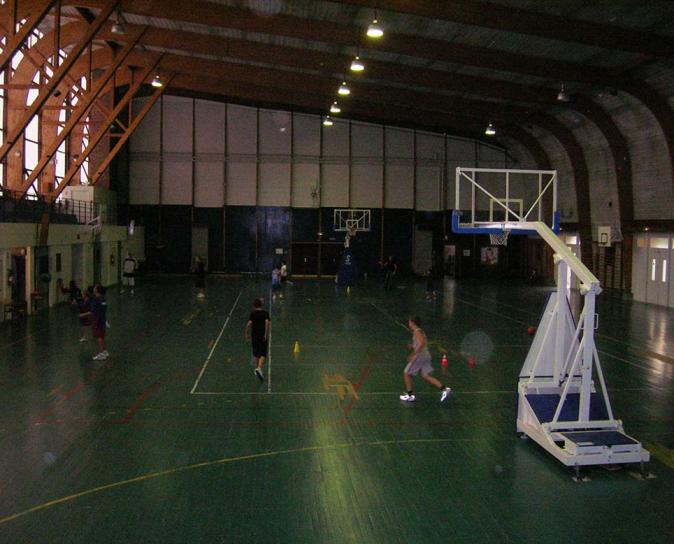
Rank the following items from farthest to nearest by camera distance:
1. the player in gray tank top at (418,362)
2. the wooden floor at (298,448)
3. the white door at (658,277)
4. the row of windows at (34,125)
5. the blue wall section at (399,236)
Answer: the blue wall section at (399,236) < the white door at (658,277) < the row of windows at (34,125) < the player in gray tank top at (418,362) < the wooden floor at (298,448)

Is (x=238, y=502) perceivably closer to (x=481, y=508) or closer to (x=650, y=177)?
(x=481, y=508)

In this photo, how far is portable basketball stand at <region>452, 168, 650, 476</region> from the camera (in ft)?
28.4

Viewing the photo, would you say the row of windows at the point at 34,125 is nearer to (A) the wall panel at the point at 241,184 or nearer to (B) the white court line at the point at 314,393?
(A) the wall panel at the point at 241,184

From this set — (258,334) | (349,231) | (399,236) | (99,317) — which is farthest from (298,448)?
(399,236)

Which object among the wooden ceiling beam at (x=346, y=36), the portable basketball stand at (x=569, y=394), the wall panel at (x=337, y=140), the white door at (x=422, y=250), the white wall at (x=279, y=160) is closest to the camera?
the portable basketball stand at (x=569, y=394)

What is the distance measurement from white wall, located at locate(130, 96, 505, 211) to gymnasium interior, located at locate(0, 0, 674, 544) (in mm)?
159

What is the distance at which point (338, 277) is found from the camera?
129 ft

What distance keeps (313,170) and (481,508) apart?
39705 mm

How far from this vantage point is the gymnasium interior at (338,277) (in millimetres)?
8047

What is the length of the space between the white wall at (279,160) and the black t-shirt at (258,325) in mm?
32373

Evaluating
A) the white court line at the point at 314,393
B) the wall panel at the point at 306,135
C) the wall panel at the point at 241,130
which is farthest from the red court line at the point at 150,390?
the wall panel at the point at 306,135

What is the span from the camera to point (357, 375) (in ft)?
47.9

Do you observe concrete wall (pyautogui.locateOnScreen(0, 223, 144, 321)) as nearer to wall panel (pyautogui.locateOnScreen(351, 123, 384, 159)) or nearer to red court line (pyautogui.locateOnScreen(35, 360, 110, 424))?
red court line (pyautogui.locateOnScreen(35, 360, 110, 424))

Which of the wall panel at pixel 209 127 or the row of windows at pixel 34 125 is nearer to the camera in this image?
the row of windows at pixel 34 125
